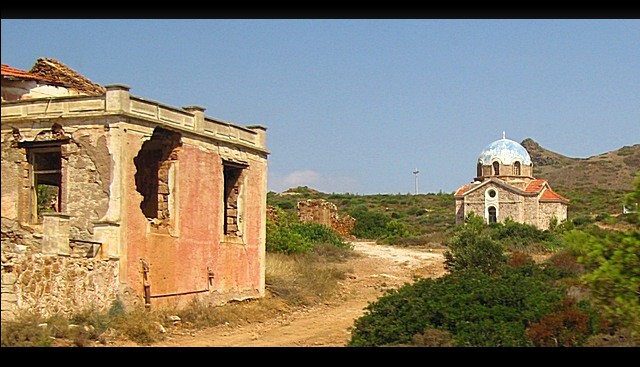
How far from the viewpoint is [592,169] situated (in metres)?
116

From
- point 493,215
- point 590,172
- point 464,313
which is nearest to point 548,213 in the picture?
point 493,215

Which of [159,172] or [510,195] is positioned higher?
[510,195]

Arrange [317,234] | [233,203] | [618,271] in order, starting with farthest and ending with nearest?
[317,234] < [233,203] < [618,271]

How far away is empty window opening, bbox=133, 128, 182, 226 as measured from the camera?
60.2 ft

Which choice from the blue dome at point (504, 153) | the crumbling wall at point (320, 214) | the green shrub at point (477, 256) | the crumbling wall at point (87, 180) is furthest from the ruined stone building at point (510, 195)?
the crumbling wall at point (87, 180)

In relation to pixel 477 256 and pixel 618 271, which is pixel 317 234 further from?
pixel 618 271

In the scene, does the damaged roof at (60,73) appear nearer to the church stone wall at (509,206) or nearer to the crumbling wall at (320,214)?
the crumbling wall at (320,214)

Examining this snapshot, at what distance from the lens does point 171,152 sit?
731 inches

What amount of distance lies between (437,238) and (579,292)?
90.1 feet

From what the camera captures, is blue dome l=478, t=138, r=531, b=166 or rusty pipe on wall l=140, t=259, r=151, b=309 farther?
blue dome l=478, t=138, r=531, b=166

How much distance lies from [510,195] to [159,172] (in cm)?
4082

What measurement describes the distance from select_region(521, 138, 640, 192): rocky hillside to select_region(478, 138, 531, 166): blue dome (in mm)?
41121

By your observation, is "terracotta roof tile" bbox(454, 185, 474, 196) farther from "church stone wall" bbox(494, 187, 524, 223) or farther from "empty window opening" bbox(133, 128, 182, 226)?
"empty window opening" bbox(133, 128, 182, 226)

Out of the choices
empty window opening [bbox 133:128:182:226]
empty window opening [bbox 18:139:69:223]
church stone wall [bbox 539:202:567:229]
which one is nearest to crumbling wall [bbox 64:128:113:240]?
empty window opening [bbox 18:139:69:223]
